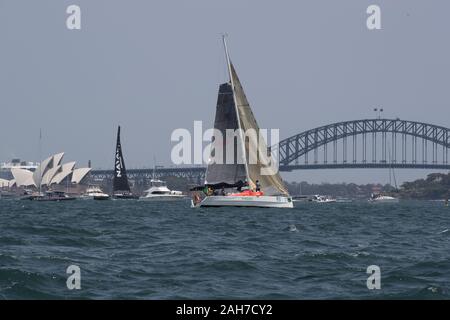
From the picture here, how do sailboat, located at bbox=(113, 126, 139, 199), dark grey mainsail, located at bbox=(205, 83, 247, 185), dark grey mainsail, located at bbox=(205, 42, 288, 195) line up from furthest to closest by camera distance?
sailboat, located at bbox=(113, 126, 139, 199) < dark grey mainsail, located at bbox=(205, 83, 247, 185) < dark grey mainsail, located at bbox=(205, 42, 288, 195)

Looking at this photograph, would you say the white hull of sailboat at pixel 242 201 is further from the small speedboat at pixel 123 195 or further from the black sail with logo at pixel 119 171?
the small speedboat at pixel 123 195

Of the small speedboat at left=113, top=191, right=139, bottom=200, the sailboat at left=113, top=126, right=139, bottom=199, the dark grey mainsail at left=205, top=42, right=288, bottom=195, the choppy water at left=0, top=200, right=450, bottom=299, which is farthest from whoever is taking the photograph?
the small speedboat at left=113, top=191, right=139, bottom=200

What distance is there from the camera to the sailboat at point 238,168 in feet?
188

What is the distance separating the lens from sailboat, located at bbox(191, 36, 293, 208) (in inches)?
2253

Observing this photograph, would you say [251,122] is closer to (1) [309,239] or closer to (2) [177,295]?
(1) [309,239]

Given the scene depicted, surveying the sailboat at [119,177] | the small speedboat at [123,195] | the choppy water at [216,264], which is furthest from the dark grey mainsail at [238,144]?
the small speedboat at [123,195]

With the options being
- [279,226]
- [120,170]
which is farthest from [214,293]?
[120,170]

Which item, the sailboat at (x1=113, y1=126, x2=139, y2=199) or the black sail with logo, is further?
the sailboat at (x1=113, y1=126, x2=139, y2=199)

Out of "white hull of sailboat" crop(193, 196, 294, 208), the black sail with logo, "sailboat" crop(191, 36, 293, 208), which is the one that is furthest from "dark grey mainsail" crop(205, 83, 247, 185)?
the black sail with logo

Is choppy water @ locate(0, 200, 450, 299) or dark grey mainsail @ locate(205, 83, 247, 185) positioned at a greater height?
dark grey mainsail @ locate(205, 83, 247, 185)

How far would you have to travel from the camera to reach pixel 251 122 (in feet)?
192

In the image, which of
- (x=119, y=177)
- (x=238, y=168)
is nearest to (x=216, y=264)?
(x=238, y=168)

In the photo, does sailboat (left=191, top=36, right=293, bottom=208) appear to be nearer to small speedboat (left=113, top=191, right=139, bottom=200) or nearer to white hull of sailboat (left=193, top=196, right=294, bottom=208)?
white hull of sailboat (left=193, top=196, right=294, bottom=208)
